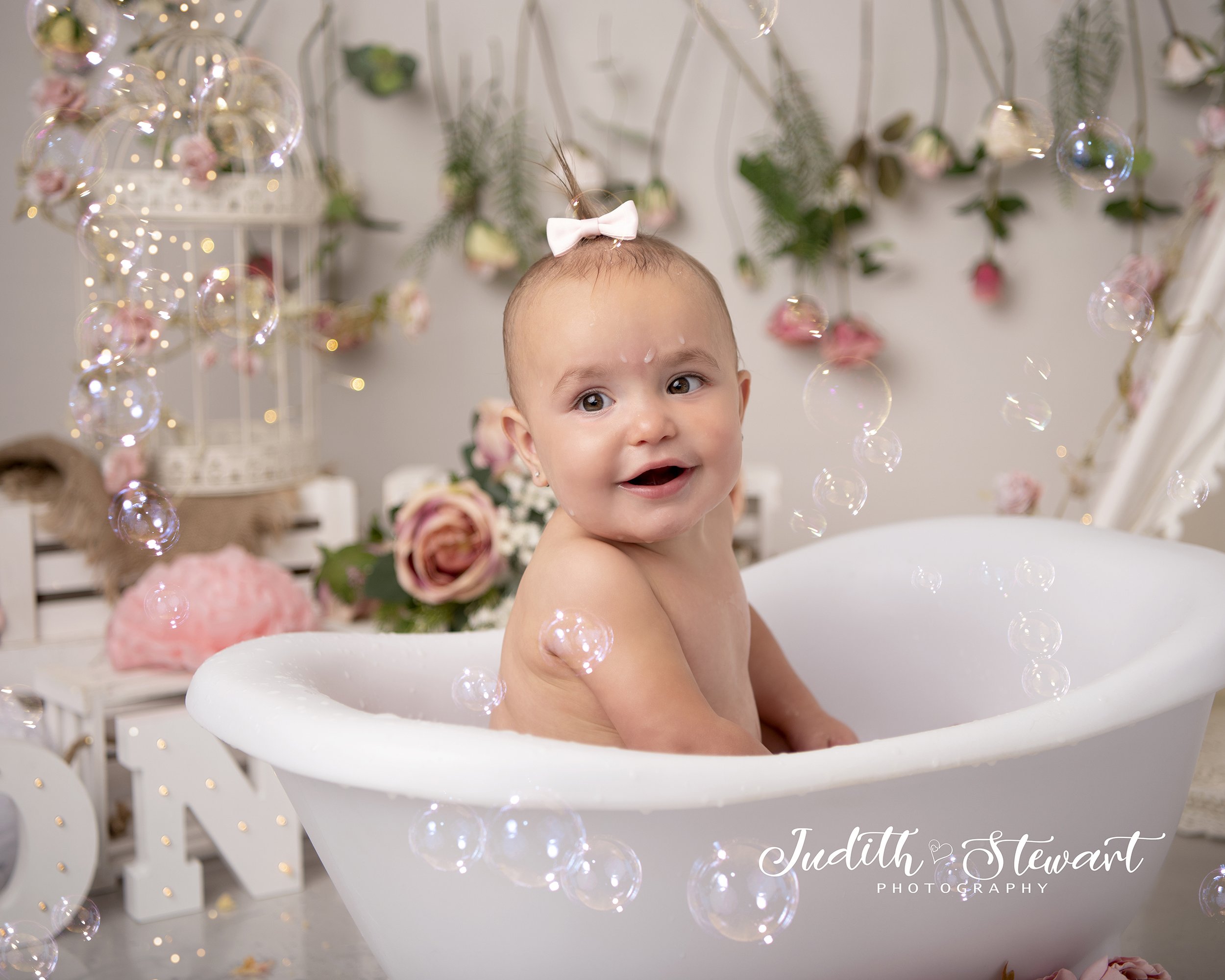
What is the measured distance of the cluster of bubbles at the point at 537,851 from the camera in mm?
857

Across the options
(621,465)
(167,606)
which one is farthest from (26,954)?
(621,465)

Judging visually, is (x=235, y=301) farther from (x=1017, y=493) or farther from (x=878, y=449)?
(x=1017, y=493)

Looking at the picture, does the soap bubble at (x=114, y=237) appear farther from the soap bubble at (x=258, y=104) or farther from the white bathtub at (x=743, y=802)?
the white bathtub at (x=743, y=802)

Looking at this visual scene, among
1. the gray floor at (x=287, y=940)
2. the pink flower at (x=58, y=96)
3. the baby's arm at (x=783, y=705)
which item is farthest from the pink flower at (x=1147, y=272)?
the pink flower at (x=58, y=96)

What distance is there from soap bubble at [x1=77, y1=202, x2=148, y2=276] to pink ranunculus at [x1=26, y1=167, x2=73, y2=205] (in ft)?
1.15

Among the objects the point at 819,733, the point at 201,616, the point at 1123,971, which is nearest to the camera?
the point at 1123,971

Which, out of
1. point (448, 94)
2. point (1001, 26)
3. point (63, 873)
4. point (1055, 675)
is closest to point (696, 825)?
point (1055, 675)

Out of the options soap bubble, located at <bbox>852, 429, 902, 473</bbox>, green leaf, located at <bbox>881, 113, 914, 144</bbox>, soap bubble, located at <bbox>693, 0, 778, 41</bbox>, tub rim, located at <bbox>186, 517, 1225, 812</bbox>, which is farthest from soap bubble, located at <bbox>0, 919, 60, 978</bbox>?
green leaf, located at <bbox>881, 113, 914, 144</bbox>

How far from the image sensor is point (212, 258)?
2279mm

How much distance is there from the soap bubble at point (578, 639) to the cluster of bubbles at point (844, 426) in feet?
1.44

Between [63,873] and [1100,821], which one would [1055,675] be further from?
[63,873]

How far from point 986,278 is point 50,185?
1.86 meters

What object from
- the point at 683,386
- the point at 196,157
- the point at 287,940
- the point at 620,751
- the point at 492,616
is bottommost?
the point at 287,940

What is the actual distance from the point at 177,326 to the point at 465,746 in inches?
54.2
